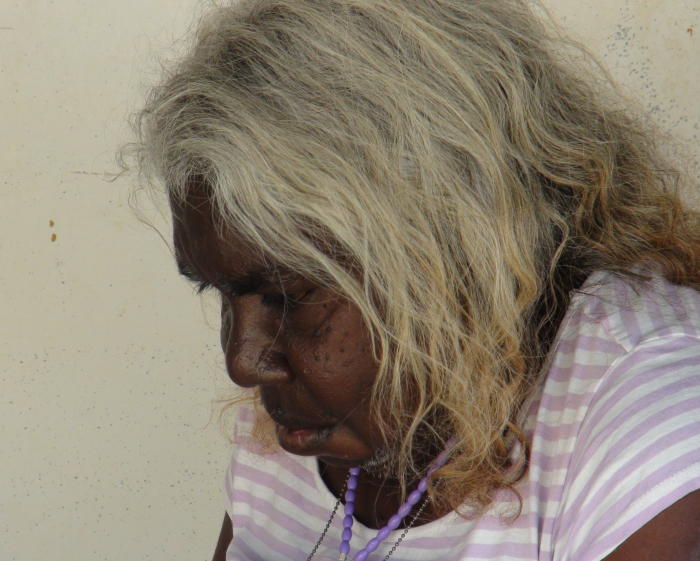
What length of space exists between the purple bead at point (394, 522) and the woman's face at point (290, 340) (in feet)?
0.46

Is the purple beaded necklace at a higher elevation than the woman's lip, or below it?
below

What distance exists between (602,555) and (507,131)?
1.53 ft

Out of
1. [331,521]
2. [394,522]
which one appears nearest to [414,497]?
[394,522]

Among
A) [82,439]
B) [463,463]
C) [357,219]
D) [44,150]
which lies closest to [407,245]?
[357,219]

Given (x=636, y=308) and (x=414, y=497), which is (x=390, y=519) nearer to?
(x=414, y=497)

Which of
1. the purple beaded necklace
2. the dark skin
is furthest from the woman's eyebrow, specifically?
the purple beaded necklace

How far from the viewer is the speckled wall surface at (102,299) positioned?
1.75m

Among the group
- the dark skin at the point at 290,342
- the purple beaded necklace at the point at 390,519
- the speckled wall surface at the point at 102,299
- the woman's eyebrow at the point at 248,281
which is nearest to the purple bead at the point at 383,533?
the purple beaded necklace at the point at 390,519

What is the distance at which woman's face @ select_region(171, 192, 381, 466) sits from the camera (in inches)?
43.9

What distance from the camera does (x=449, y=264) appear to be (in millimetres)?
1116

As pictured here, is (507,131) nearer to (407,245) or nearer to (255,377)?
(407,245)

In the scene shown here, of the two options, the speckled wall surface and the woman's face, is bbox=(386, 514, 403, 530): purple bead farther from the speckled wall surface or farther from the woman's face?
the speckled wall surface

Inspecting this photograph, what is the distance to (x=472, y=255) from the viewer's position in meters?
1.12

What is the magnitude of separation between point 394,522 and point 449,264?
395 mm
